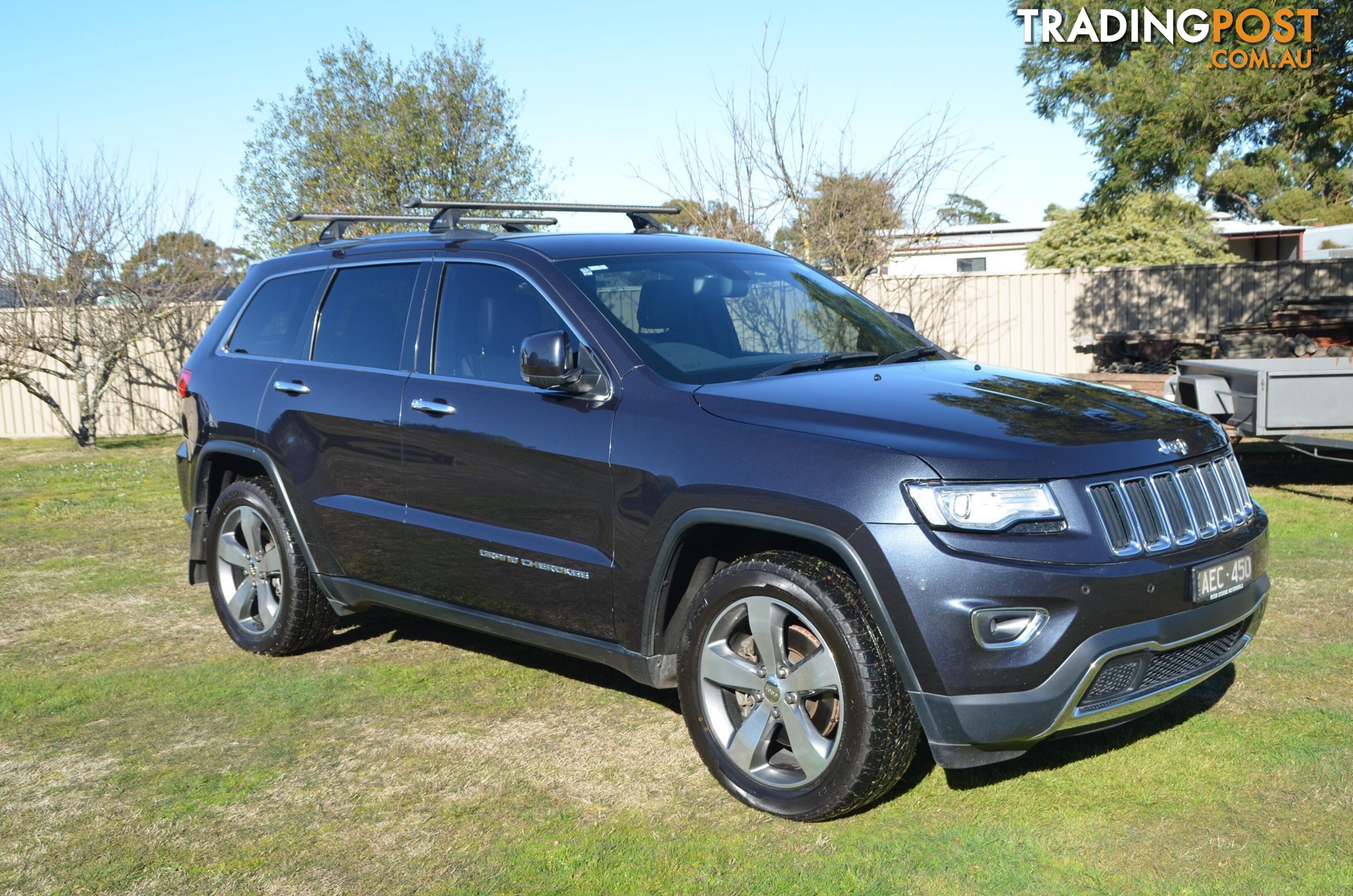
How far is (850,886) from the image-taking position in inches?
141

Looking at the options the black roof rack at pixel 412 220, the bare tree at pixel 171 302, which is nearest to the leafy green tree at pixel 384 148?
the bare tree at pixel 171 302

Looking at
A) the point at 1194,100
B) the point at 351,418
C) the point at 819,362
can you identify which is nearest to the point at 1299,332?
the point at 1194,100

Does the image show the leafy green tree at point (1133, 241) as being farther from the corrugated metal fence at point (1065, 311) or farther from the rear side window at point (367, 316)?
the rear side window at point (367, 316)

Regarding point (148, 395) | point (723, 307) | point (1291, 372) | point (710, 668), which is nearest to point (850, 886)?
point (710, 668)

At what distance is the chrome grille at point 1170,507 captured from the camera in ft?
12.1

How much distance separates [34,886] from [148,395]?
19.8m

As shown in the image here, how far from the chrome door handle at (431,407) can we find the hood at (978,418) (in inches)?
47.1

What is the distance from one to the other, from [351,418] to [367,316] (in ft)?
1.64

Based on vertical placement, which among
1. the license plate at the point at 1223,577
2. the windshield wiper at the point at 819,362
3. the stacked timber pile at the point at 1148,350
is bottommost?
the license plate at the point at 1223,577

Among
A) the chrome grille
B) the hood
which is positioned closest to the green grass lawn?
the chrome grille

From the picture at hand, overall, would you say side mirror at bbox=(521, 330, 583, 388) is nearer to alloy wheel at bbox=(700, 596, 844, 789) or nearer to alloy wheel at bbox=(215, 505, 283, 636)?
alloy wheel at bbox=(700, 596, 844, 789)

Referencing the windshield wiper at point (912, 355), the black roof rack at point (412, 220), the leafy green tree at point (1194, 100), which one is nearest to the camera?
the windshield wiper at point (912, 355)

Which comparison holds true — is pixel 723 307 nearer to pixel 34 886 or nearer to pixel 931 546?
pixel 931 546

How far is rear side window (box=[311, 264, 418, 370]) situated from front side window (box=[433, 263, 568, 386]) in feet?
0.84
